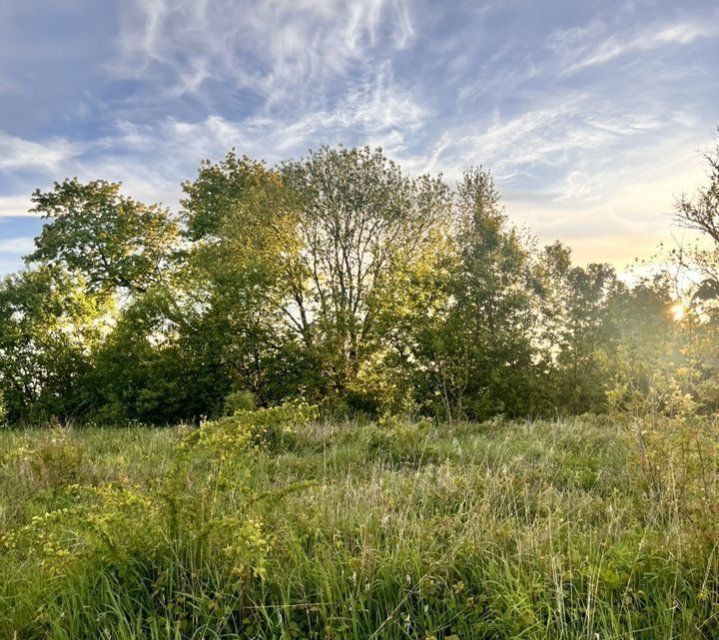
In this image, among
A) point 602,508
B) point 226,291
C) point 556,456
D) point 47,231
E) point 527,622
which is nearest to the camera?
point 527,622

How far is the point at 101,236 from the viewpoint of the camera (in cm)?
2673

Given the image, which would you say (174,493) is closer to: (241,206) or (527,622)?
(527,622)

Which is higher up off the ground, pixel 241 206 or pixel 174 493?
pixel 241 206

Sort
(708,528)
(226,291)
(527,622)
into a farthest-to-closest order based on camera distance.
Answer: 1. (226,291)
2. (708,528)
3. (527,622)

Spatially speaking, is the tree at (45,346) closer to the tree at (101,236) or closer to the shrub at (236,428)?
the tree at (101,236)

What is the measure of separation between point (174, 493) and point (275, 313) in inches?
724

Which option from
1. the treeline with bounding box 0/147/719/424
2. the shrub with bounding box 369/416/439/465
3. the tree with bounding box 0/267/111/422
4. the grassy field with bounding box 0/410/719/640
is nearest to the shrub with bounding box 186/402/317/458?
the grassy field with bounding box 0/410/719/640

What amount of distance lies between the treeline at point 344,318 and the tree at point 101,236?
3453 millimetres

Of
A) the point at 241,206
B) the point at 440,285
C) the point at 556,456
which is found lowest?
the point at 556,456

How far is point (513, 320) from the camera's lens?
2188 centimetres

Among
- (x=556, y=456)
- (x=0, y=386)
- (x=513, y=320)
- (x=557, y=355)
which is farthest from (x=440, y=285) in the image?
(x=0, y=386)

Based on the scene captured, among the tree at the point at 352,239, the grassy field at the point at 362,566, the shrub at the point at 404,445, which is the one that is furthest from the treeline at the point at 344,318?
the grassy field at the point at 362,566

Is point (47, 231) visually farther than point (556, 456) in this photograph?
Yes

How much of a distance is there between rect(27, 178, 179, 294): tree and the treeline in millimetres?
3453
